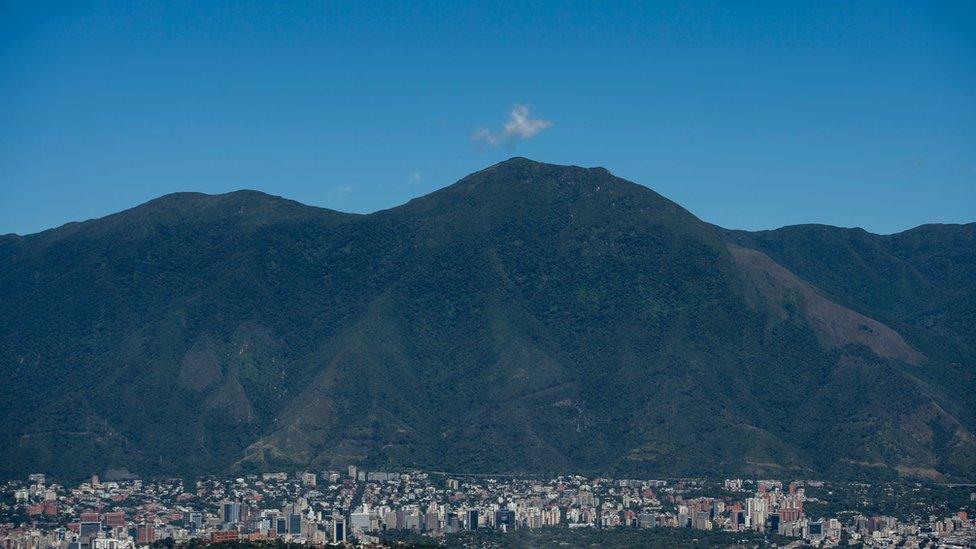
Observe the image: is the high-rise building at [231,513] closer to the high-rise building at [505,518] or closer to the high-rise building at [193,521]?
the high-rise building at [193,521]

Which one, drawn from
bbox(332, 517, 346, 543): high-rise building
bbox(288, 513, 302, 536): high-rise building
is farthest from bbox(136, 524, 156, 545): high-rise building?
bbox(332, 517, 346, 543): high-rise building

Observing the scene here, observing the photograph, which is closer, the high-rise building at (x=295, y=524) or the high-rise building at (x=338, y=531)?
the high-rise building at (x=338, y=531)

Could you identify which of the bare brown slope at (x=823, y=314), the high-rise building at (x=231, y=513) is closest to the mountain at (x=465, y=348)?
the bare brown slope at (x=823, y=314)

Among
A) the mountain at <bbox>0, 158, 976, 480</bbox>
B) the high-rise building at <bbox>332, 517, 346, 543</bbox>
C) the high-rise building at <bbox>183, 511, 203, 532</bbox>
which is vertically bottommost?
the high-rise building at <bbox>332, 517, 346, 543</bbox>

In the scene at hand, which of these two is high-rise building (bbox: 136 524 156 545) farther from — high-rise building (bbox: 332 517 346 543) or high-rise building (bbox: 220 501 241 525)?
high-rise building (bbox: 332 517 346 543)

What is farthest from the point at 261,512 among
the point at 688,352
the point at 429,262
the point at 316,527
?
the point at 429,262

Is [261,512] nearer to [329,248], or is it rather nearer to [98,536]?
[98,536]
